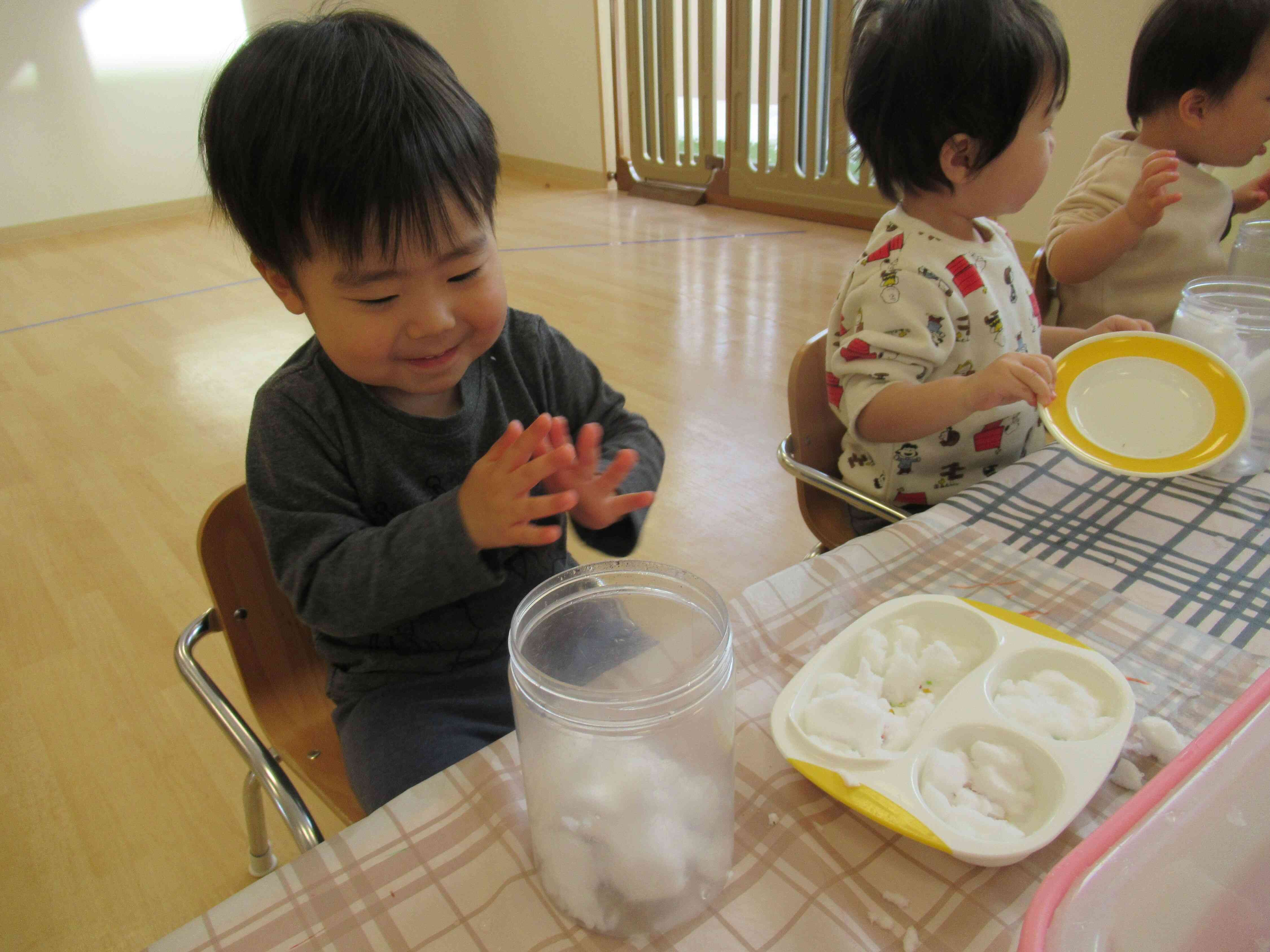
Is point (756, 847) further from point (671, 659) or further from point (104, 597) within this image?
point (104, 597)

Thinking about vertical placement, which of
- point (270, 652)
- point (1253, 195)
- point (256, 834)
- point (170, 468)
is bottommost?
point (170, 468)

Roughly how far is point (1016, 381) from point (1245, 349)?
23 cm

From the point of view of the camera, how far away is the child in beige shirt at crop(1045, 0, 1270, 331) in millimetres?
1113

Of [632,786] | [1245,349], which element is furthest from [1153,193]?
[632,786]

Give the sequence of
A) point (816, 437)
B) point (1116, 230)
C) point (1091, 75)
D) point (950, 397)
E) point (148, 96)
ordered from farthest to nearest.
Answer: point (148, 96) < point (1091, 75) < point (1116, 230) < point (816, 437) < point (950, 397)

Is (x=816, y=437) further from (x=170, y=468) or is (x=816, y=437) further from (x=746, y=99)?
(x=746, y=99)

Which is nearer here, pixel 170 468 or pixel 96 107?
pixel 170 468

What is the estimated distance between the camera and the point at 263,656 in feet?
2.72

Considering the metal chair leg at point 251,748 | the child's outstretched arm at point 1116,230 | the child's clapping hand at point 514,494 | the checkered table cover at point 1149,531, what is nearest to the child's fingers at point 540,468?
the child's clapping hand at point 514,494

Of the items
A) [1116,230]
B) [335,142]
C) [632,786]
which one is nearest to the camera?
[632,786]

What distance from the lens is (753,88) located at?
4062 millimetres

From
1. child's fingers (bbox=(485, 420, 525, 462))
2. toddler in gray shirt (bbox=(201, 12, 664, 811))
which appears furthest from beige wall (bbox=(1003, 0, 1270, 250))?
child's fingers (bbox=(485, 420, 525, 462))

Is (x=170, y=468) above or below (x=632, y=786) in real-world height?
below

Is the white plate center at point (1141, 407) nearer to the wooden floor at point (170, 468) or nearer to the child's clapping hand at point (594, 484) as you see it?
the child's clapping hand at point (594, 484)
